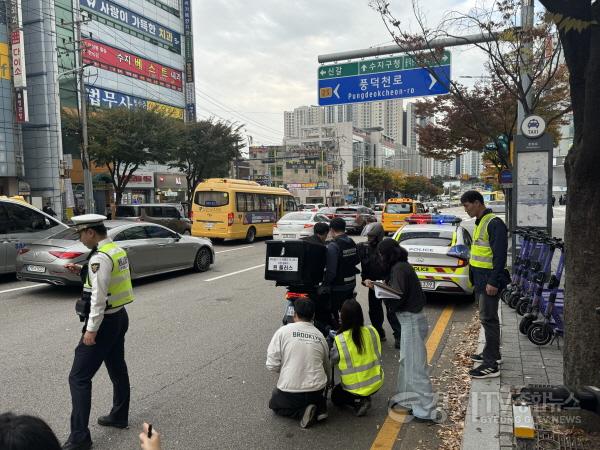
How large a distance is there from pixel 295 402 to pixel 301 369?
0.31 metres

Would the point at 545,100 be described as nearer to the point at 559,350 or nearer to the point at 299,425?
the point at 559,350

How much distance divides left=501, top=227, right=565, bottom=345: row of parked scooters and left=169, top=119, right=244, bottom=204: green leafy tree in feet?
88.5

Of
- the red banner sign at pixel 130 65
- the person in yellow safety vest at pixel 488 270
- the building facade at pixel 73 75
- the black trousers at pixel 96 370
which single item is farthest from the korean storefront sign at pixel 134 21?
the person in yellow safety vest at pixel 488 270

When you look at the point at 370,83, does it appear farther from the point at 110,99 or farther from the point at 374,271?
the point at 110,99

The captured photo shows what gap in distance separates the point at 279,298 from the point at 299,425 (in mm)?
4853

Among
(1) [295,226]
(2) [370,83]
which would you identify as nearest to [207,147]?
(1) [295,226]

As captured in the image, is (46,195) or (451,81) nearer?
(451,81)

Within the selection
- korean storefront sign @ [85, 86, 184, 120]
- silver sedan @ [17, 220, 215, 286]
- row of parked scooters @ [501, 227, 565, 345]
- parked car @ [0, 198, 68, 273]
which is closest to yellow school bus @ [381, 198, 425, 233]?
silver sedan @ [17, 220, 215, 286]

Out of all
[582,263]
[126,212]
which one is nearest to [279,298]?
[582,263]

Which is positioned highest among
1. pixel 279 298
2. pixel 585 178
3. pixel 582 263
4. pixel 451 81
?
pixel 451 81

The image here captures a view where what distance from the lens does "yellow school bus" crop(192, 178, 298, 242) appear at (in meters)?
18.4

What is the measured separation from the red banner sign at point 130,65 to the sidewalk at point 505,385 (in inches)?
1265

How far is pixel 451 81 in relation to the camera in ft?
35.2

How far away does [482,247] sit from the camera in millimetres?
4840
